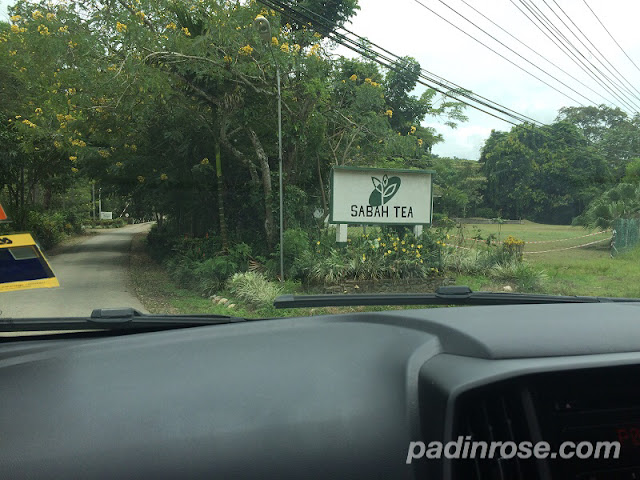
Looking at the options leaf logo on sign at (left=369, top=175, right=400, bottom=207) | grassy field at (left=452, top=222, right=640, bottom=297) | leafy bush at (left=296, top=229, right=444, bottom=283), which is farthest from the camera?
leaf logo on sign at (left=369, top=175, right=400, bottom=207)

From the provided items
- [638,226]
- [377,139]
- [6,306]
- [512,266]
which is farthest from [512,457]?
[638,226]

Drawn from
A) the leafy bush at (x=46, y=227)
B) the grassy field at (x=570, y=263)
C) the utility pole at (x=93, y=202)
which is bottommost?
the grassy field at (x=570, y=263)

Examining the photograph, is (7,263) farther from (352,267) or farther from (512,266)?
(512,266)

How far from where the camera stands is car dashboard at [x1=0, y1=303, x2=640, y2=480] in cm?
114

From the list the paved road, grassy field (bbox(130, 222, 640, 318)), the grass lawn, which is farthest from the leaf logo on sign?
the paved road

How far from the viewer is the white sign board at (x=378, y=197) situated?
882cm

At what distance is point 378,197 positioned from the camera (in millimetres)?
9211

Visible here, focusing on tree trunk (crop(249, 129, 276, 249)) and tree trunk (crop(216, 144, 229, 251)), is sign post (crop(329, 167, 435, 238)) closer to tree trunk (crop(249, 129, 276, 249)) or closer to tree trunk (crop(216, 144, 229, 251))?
tree trunk (crop(249, 129, 276, 249))

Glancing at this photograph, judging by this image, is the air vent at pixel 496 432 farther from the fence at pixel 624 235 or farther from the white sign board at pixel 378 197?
the fence at pixel 624 235

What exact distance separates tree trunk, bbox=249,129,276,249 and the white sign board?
1.04 m

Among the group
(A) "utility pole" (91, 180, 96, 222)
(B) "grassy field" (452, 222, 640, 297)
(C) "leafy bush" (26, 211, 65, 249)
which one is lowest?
(B) "grassy field" (452, 222, 640, 297)

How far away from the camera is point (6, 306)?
2.80 meters

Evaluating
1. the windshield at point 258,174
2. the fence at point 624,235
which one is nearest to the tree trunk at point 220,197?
the windshield at point 258,174

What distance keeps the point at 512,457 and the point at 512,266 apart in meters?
6.67
